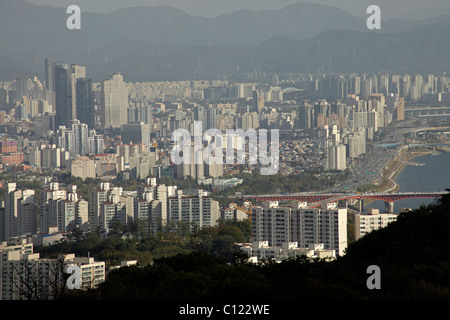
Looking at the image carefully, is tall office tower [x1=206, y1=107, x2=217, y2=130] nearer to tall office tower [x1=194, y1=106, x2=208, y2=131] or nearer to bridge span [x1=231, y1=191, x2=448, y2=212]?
tall office tower [x1=194, y1=106, x2=208, y2=131]

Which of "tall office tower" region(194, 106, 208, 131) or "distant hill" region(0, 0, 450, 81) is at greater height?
"distant hill" region(0, 0, 450, 81)

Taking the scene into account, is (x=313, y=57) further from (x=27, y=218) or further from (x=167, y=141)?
(x=27, y=218)

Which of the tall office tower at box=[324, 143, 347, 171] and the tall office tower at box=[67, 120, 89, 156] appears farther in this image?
the tall office tower at box=[67, 120, 89, 156]

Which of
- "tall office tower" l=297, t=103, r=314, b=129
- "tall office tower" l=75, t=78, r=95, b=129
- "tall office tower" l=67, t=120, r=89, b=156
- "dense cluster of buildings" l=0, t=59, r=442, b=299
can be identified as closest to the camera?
"dense cluster of buildings" l=0, t=59, r=442, b=299

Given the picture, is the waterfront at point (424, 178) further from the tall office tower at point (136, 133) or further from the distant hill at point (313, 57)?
the tall office tower at point (136, 133)

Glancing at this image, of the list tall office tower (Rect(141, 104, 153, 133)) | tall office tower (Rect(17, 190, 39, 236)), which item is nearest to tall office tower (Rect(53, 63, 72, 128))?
tall office tower (Rect(141, 104, 153, 133))

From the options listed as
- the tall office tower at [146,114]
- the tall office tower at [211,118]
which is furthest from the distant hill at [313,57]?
the tall office tower at [211,118]

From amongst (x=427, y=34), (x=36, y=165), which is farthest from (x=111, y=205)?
(x=427, y=34)
